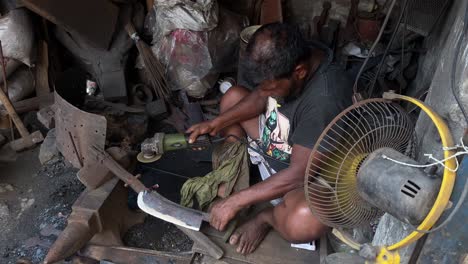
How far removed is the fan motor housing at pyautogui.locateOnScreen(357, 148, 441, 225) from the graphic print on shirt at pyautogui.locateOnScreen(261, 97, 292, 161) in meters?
0.97

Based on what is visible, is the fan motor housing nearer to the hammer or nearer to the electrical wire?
the electrical wire

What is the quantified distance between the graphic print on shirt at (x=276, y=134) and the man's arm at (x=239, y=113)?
0.44 ft

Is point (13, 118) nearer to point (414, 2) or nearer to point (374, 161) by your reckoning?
point (374, 161)

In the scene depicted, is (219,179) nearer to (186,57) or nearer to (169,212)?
(169,212)

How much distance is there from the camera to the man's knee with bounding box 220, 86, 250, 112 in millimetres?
2926

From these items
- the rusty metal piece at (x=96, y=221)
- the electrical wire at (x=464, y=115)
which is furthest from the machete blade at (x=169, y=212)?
the electrical wire at (x=464, y=115)

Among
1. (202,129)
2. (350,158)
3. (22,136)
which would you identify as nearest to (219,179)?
(202,129)

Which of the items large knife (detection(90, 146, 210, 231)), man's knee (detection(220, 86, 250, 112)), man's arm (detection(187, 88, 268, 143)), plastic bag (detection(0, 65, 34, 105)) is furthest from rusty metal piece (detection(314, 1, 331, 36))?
plastic bag (detection(0, 65, 34, 105))

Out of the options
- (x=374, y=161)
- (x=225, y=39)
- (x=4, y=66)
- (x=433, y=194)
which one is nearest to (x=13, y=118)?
(x=4, y=66)

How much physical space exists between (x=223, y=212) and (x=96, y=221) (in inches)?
27.8

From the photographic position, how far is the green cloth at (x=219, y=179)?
8.73 ft

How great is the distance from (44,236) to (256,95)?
1.64m

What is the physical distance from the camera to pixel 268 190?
2.26 metres

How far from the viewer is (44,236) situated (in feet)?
9.16
